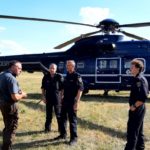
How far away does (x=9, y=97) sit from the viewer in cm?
673

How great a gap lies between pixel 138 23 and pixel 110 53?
12.0 ft

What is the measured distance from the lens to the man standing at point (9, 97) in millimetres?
6598

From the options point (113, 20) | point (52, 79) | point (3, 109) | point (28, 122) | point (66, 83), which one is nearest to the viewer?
point (3, 109)

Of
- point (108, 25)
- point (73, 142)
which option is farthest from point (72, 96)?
point (108, 25)

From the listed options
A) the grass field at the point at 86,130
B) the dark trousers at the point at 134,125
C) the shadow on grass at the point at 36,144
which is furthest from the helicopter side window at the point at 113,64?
the dark trousers at the point at 134,125

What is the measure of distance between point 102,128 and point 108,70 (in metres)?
7.38

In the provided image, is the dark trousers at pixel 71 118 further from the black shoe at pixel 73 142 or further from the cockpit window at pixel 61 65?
the cockpit window at pixel 61 65

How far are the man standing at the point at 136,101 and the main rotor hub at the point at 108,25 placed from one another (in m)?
9.05

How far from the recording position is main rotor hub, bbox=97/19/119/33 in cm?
1529

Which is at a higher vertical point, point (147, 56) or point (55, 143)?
point (147, 56)

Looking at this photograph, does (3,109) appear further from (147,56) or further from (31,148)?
(147,56)

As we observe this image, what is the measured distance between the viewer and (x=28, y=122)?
1045 centimetres

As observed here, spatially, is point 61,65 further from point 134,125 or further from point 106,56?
point 134,125

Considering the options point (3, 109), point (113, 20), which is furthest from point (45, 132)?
point (113, 20)
